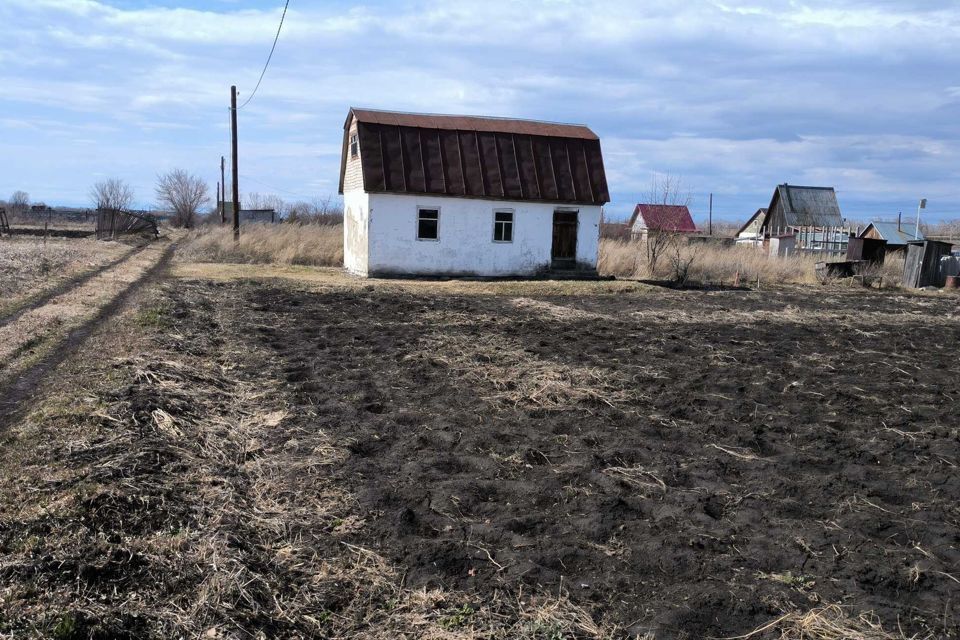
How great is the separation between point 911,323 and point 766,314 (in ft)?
9.00

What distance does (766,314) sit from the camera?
50.5 feet

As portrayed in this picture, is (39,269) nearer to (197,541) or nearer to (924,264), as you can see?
(197,541)

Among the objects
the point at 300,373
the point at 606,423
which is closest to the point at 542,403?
the point at 606,423

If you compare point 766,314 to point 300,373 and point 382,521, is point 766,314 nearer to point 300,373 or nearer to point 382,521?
point 300,373

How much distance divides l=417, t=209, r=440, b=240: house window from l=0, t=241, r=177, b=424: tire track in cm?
1026

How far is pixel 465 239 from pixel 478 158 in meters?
2.62

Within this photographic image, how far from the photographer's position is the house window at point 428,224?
22.6 m

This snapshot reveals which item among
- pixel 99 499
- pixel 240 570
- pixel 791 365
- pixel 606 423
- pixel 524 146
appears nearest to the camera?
pixel 240 570

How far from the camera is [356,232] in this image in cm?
2395

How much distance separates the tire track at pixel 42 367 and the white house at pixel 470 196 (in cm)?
969

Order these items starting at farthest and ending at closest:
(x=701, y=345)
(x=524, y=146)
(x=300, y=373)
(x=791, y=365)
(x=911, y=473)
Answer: (x=524, y=146) → (x=701, y=345) → (x=791, y=365) → (x=300, y=373) → (x=911, y=473)

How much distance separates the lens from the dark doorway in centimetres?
2380

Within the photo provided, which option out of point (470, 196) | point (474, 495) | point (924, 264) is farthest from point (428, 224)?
point (474, 495)

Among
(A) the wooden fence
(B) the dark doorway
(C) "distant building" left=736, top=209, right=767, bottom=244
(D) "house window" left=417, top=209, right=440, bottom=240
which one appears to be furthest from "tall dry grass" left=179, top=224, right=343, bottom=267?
(C) "distant building" left=736, top=209, right=767, bottom=244
